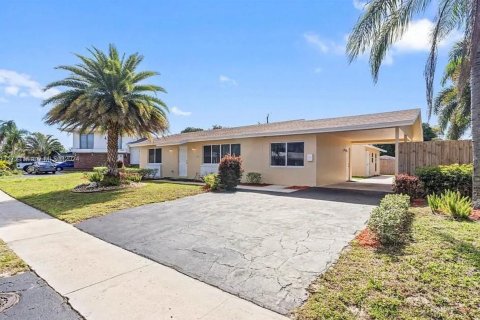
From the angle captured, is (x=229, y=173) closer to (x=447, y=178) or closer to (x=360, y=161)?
(x=447, y=178)

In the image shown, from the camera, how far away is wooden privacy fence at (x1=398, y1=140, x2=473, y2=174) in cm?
1028

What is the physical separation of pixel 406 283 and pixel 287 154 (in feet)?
38.6

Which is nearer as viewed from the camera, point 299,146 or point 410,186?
point 410,186

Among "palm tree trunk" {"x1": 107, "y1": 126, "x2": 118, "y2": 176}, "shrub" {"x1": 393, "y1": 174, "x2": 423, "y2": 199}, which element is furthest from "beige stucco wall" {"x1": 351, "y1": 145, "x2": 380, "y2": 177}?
"palm tree trunk" {"x1": 107, "y1": 126, "x2": 118, "y2": 176}

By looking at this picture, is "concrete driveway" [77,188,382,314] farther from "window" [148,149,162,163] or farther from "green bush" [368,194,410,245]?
"window" [148,149,162,163]

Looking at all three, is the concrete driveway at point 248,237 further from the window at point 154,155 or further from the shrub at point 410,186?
the window at point 154,155

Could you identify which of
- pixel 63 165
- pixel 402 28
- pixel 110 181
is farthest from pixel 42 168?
pixel 402 28

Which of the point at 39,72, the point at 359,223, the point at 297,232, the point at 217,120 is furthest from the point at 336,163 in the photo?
the point at 217,120

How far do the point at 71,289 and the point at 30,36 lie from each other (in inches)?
470

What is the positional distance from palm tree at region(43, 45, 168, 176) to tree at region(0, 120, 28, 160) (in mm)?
41476

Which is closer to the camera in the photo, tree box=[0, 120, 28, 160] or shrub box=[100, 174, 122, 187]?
shrub box=[100, 174, 122, 187]

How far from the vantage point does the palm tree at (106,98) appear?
45.2 feet

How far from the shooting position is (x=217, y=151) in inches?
722

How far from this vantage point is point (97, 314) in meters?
3.23
